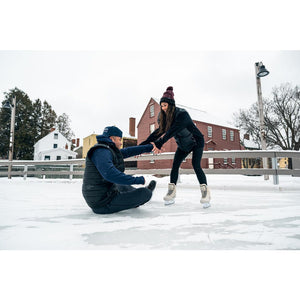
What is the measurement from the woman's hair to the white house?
2712 centimetres

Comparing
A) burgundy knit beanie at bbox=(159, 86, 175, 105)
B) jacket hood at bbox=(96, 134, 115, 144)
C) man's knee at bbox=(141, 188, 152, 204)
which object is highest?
burgundy knit beanie at bbox=(159, 86, 175, 105)

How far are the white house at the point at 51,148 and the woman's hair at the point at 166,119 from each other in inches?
1068

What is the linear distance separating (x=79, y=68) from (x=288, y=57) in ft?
14.4

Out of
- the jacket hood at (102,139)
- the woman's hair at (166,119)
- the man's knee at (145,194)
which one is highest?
the woman's hair at (166,119)

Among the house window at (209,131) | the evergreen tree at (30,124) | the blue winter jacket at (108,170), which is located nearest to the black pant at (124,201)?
the blue winter jacket at (108,170)

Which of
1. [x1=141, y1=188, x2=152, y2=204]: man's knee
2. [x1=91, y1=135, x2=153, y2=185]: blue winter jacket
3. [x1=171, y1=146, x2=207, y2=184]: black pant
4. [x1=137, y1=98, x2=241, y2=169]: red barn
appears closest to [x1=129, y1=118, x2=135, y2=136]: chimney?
[x1=137, y1=98, x2=241, y2=169]: red barn

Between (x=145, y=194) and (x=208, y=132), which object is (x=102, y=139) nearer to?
(x=145, y=194)

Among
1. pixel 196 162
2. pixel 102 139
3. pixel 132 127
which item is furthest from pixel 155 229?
pixel 132 127

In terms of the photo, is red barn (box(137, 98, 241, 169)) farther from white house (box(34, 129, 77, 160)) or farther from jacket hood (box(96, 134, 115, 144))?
white house (box(34, 129, 77, 160))

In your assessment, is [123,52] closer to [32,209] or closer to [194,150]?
[194,150]

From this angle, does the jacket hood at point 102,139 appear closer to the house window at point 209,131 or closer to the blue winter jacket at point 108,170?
the blue winter jacket at point 108,170

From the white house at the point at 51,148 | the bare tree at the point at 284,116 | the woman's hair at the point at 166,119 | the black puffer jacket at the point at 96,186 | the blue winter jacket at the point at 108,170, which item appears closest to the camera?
the blue winter jacket at the point at 108,170

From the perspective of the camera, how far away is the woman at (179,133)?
8.69 feet

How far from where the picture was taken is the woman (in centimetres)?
265
